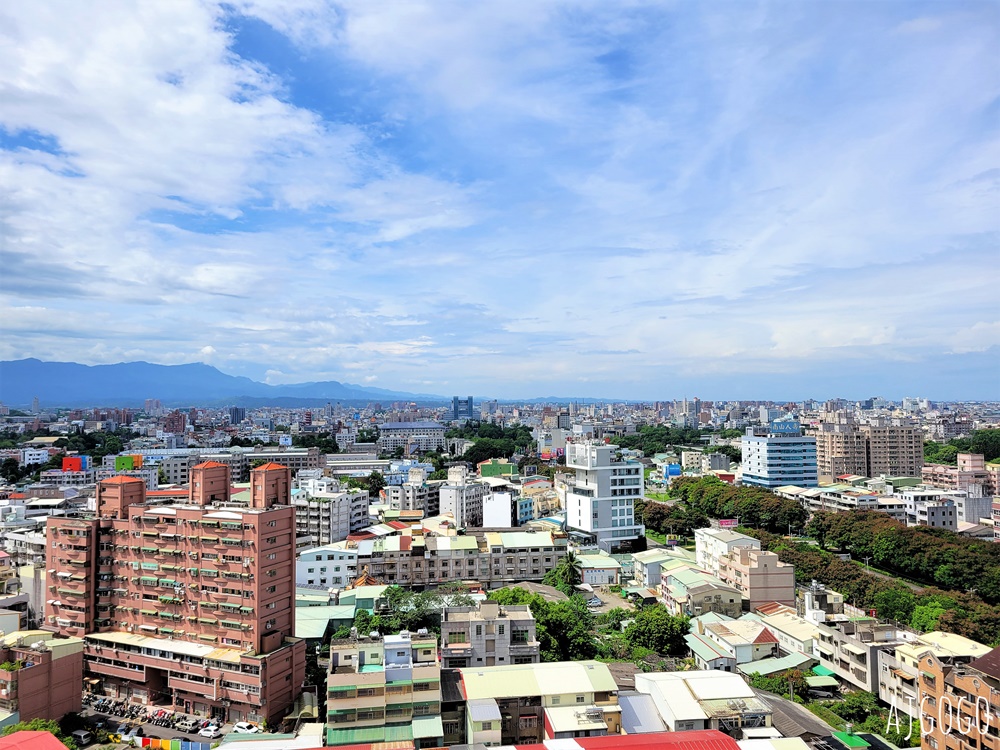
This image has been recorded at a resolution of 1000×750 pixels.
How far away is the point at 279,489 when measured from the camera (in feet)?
47.6

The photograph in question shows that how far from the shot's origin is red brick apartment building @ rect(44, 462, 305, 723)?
514 inches

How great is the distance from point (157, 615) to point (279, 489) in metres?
3.71

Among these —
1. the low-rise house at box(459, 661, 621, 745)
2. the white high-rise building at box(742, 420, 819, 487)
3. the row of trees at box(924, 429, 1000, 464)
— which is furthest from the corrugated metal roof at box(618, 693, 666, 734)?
the row of trees at box(924, 429, 1000, 464)

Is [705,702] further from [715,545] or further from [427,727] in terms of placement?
[715,545]

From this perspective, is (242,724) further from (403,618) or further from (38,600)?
(38,600)

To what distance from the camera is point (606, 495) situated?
26375mm

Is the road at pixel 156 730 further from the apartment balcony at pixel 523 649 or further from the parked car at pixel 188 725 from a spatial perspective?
the apartment balcony at pixel 523 649

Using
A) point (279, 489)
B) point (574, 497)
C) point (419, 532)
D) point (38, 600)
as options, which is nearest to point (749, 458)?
point (574, 497)

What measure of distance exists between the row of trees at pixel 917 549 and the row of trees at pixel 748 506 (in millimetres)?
1490

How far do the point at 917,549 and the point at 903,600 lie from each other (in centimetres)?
490

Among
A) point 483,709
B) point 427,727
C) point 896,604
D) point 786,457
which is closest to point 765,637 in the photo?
point 896,604

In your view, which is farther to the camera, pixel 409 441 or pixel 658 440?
pixel 658 440

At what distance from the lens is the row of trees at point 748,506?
2808cm

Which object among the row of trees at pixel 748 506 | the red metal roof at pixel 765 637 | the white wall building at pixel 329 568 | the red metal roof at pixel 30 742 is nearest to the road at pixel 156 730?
the red metal roof at pixel 30 742
